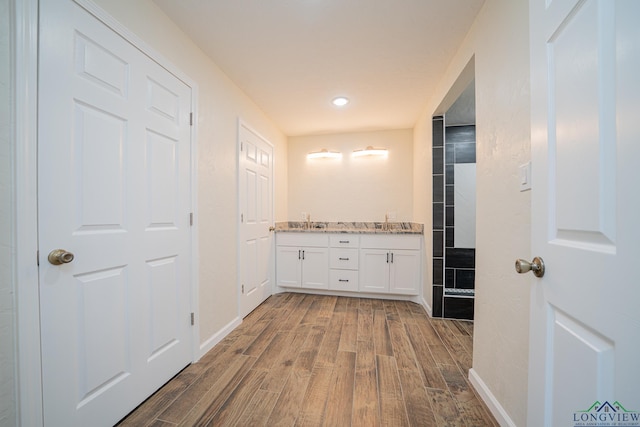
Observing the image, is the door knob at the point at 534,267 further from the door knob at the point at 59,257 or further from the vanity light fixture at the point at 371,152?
the vanity light fixture at the point at 371,152

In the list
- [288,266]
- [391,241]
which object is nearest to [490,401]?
[391,241]

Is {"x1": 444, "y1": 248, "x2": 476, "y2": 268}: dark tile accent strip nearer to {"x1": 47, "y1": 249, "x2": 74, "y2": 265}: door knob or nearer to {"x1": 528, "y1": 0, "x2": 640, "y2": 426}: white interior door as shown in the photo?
{"x1": 528, "y1": 0, "x2": 640, "y2": 426}: white interior door

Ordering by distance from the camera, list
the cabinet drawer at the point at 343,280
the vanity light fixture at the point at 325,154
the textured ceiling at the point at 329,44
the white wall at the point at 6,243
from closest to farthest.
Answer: the white wall at the point at 6,243 < the textured ceiling at the point at 329,44 < the cabinet drawer at the point at 343,280 < the vanity light fixture at the point at 325,154

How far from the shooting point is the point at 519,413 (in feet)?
3.69

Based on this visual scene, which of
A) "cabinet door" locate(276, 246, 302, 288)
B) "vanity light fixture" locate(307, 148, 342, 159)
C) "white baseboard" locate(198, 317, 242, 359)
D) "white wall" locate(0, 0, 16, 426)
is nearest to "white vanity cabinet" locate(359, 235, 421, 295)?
"cabinet door" locate(276, 246, 302, 288)

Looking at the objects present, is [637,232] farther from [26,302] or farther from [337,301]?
[337,301]

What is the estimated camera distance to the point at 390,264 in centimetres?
319

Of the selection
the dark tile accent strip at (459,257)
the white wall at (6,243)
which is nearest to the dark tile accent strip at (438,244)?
the dark tile accent strip at (459,257)

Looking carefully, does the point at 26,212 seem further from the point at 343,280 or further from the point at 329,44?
the point at 343,280

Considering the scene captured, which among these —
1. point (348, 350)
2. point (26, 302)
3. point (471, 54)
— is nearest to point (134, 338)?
point (26, 302)

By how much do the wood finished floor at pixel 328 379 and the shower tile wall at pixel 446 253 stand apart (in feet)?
0.64

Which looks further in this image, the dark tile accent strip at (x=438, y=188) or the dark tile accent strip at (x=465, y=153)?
the dark tile accent strip at (x=465, y=153)

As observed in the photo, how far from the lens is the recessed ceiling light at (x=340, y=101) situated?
2.68m

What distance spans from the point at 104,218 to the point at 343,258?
2.58 metres
